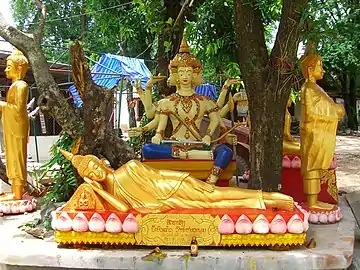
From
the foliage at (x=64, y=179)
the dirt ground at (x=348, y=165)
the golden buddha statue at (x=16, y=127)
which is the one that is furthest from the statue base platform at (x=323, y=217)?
the golden buddha statue at (x=16, y=127)

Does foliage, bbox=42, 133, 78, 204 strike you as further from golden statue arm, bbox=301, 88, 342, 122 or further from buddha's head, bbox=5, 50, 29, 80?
golden statue arm, bbox=301, 88, 342, 122

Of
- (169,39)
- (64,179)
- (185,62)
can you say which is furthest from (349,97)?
(64,179)

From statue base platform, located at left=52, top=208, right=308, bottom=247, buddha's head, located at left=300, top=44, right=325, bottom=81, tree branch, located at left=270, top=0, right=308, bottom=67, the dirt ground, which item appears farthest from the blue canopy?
statue base platform, located at left=52, top=208, right=308, bottom=247

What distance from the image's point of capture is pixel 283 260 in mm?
3375

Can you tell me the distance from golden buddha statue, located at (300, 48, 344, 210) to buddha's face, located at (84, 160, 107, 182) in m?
1.86

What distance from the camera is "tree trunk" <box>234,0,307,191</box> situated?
4.21 metres

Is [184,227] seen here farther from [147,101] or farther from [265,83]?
[147,101]

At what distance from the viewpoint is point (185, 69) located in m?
4.97

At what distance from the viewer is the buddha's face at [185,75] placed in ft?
16.3

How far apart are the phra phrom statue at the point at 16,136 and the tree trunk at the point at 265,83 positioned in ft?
7.47

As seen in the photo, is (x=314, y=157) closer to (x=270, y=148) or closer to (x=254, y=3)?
(x=270, y=148)

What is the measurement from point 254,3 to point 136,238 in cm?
233

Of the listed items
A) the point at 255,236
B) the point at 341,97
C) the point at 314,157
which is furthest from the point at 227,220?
the point at 341,97

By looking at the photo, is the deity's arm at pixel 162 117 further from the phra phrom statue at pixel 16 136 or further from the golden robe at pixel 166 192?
the phra phrom statue at pixel 16 136
